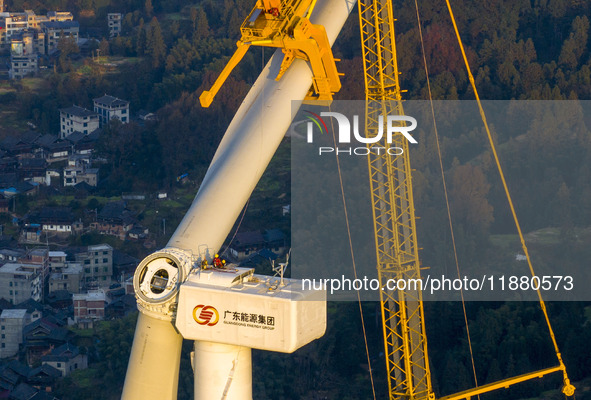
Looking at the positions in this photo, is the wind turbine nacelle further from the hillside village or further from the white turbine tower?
the hillside village

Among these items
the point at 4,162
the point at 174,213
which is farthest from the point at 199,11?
the point at 174,213

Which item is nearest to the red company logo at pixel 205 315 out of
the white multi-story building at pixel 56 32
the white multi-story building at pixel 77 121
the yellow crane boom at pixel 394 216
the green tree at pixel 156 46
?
the yellow crane boom at pixel 394 216

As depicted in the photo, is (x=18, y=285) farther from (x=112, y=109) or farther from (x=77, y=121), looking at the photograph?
(x=112, y=109)

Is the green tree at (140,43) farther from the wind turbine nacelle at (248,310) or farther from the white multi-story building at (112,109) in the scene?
the wind turbine nacelle at (248,310)

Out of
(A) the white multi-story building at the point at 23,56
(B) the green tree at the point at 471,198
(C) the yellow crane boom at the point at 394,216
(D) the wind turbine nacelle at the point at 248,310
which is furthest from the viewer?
(A) the white multi-story building at the point at 23,56

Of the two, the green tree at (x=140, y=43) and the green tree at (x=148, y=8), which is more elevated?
the green tree at (x=148, y=8)

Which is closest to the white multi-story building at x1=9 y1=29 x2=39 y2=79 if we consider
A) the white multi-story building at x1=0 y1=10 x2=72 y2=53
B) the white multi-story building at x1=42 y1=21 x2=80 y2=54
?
the white multi-story building at x1=42 y1=21 x2=80 y2=54
